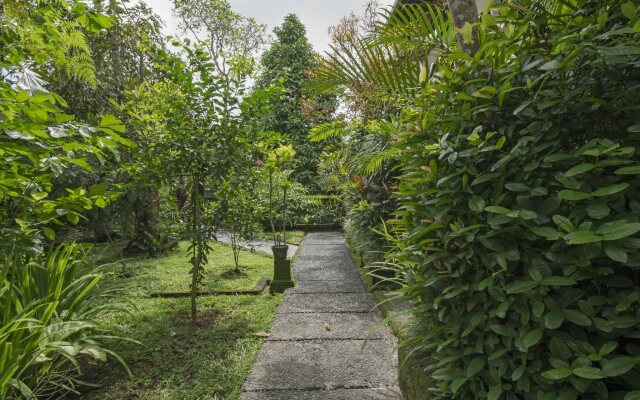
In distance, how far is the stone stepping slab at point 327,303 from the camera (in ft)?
12.8

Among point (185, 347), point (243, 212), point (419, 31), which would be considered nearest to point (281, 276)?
point (243, 212)

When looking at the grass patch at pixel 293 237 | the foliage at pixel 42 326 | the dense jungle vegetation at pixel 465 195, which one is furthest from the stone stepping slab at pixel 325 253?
the foliage at pixel 42 326

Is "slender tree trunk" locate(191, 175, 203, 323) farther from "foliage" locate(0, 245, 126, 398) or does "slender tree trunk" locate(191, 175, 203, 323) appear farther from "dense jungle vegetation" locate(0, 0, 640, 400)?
"foliage" locate(0, 245, 126, 398)

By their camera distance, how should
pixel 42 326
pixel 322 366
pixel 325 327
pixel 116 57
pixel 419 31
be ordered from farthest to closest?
pixel 116 57, pixel 325 327, pixel 322 366, pixel 419 31, pixel 42 326

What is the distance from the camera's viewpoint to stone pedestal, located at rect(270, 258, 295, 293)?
15.7 ft

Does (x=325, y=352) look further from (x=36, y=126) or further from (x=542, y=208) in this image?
(x=36, y=126)

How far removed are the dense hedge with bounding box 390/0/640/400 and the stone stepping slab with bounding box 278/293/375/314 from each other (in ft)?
8.14

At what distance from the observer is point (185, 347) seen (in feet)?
10.00

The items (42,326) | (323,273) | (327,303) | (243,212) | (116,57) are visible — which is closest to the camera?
(42,326)

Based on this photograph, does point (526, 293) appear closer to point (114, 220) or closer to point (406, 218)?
point (406, 218)

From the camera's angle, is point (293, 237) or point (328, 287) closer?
point (328, 287)

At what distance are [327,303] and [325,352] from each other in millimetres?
1267

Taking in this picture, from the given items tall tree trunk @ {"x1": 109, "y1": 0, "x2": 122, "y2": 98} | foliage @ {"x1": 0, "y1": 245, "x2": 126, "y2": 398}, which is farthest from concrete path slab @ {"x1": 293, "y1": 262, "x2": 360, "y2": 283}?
tall tree trunk @ {"x1": 109, "y1": 0, "x2": 122, "y2": 98}

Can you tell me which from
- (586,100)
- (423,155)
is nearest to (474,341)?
(423,155)
